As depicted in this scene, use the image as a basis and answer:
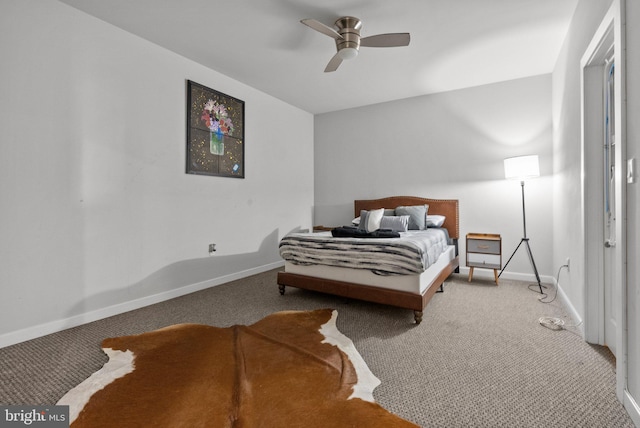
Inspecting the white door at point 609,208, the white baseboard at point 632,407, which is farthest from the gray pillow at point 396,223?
the white baseboard at point 632,407

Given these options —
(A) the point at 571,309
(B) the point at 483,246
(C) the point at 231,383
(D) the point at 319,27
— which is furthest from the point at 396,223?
(C) the point at 231,383

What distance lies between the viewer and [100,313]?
2.64 m

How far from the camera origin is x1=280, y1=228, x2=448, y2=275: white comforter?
251cm

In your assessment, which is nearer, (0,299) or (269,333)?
(0,299)

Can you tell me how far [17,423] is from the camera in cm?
135

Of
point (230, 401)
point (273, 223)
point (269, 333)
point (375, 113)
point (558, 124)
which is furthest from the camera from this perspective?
point (375, 113)

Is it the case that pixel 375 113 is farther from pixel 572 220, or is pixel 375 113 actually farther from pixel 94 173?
pixel 94 173

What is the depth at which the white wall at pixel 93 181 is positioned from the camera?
220cm

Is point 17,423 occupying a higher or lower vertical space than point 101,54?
lower

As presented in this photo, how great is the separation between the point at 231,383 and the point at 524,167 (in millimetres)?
3802

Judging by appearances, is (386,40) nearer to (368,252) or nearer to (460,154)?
(368,252)

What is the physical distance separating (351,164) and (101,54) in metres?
3.65

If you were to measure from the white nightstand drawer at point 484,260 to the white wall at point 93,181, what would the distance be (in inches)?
123

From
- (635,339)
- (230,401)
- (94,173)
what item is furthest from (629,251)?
(94,173)
